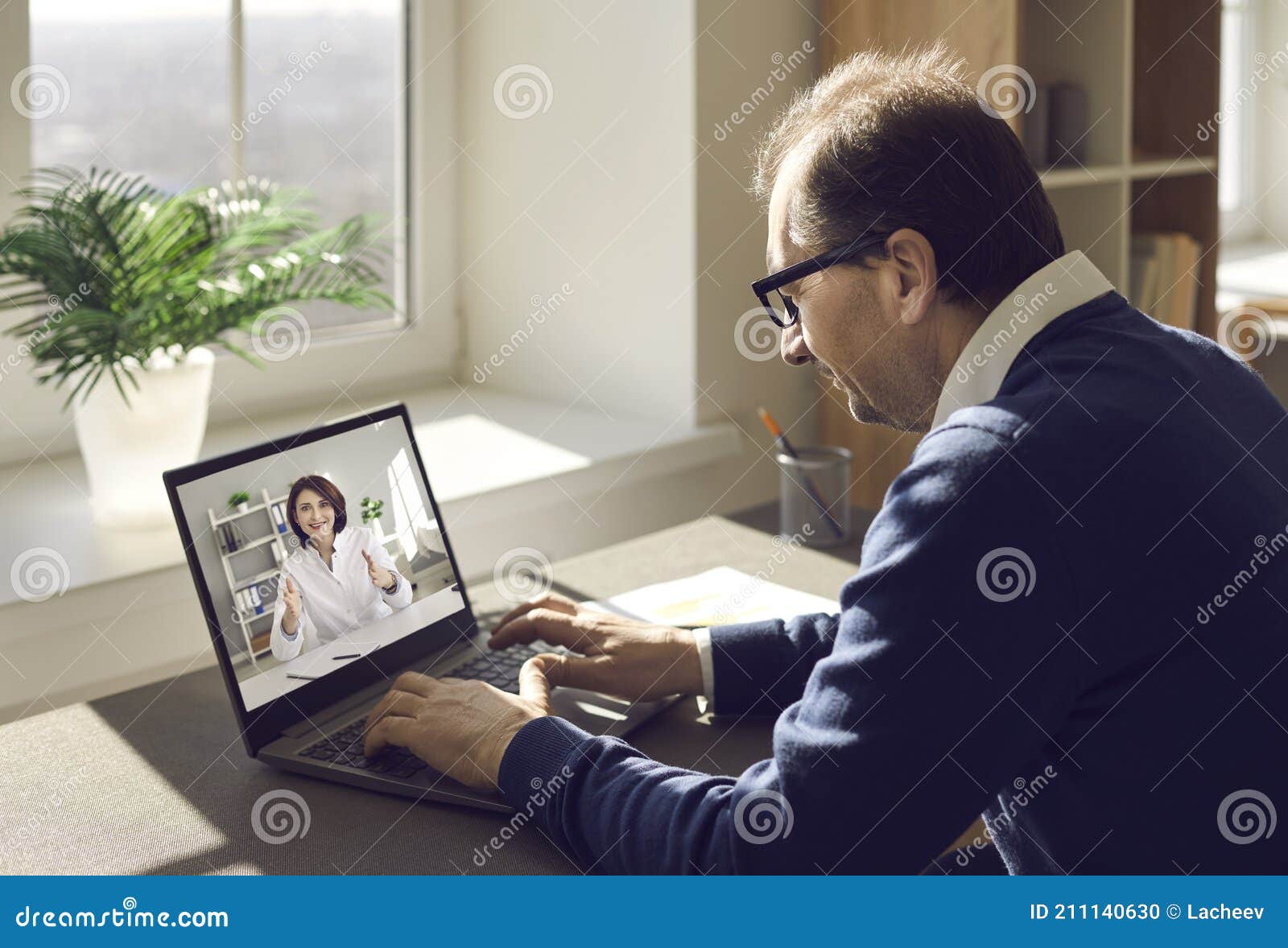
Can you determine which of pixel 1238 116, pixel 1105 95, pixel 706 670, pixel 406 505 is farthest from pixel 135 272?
pixel 1238 116

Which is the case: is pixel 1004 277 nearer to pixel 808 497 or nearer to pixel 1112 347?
pixel 1112 347

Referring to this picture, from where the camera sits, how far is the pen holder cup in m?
1.73

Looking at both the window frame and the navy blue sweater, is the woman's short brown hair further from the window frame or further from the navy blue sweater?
the window frame

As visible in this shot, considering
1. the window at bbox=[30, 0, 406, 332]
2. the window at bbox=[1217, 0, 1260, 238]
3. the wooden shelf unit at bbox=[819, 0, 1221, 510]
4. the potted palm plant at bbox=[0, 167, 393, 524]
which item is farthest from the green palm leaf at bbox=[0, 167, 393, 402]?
the window at bbox=[1217, 0, 1260, 238]

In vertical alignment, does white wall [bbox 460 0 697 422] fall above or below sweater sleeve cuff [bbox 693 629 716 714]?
above

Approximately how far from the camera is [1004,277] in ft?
3.21

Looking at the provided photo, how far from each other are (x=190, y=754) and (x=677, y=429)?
1211 millimetres

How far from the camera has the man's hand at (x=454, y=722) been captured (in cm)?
103

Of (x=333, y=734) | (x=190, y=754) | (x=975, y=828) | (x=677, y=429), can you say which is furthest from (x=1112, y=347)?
(x=677, y=429)

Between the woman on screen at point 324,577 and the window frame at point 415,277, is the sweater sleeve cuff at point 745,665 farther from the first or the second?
the window frame at point 415,277

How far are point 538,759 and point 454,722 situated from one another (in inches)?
4.1

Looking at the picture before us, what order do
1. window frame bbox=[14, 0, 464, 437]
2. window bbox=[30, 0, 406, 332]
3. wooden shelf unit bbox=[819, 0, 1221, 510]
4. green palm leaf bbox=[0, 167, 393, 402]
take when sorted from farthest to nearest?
window frame bbox=[14, 0, 464, 437] < wooden shelf unit bbox=[819, 0, 1221, 510] < window bbox=[30, 0, 406, 332] < green palm leaf bbox=[0, 167, 393, 402]

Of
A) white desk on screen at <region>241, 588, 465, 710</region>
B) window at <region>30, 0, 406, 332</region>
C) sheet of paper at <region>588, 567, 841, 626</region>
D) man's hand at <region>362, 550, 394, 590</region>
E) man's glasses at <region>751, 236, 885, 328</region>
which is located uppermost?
window at <region>30, 0, 406, 332</region>

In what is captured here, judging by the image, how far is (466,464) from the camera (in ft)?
6.61
